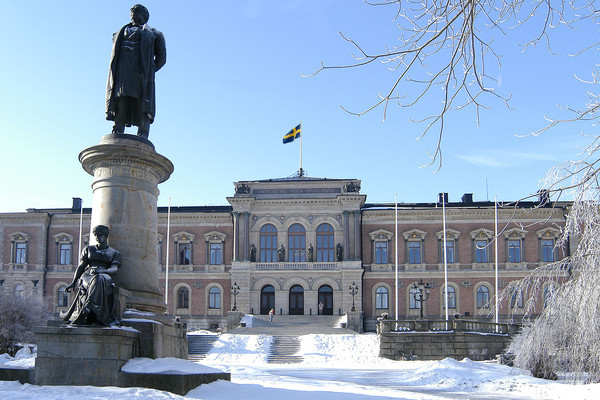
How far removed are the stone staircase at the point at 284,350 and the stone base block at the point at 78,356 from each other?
84.5 feet

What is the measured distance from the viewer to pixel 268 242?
56.9 m

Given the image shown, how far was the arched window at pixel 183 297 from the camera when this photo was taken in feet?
188

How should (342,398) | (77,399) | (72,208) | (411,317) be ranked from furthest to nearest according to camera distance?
1. (72,208)
2. (411,317)
3. (342,398)
4. (77,399)

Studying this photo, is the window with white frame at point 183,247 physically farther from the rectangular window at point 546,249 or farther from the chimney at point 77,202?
the rectangular window at point 546,249

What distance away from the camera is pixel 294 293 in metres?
56.0

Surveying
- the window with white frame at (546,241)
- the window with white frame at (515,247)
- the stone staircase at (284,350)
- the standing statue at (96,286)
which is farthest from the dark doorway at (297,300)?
the standing statue at (96,286)

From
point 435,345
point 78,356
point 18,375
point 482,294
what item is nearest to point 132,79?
point 78,356

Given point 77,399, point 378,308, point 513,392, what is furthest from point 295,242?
point 77,399

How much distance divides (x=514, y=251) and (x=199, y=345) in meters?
27.8

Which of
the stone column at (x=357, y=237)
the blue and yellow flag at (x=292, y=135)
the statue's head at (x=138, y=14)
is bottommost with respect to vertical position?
the stone column at (x=357, y=237)

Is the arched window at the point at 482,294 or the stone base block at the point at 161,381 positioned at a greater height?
the arched window at the point at 482,294

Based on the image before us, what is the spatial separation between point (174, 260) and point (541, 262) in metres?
29.4

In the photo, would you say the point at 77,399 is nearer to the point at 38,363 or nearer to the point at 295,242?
the point at 38,363

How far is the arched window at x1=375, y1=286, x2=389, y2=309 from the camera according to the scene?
55406 millimetres
